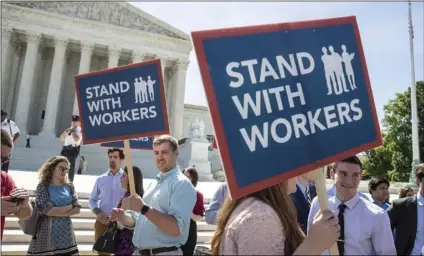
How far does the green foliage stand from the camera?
34.7m

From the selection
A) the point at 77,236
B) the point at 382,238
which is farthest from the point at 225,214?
the point at 77,236

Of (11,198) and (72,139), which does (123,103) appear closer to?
(11,198)

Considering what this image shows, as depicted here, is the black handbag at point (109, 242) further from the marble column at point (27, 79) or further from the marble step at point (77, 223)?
the marble column at point (27, 79)

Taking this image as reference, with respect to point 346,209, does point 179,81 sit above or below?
above

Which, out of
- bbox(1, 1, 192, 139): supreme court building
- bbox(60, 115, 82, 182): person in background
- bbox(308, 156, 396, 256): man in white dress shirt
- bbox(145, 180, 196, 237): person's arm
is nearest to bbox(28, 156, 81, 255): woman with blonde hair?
bbox(145, 180, 196, 237): person's arm

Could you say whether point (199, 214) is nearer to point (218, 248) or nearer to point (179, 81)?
point (218, 248)

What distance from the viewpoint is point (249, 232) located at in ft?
4.94

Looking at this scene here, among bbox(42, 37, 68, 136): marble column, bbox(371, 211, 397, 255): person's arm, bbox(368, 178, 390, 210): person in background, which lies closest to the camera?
bbox(371, 211, 397, 255): person's arm

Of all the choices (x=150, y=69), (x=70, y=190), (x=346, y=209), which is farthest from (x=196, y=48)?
(x=70, y=190)

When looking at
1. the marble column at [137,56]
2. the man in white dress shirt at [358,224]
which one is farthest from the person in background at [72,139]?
the marble column at [137,56]

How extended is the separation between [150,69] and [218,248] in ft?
9.49

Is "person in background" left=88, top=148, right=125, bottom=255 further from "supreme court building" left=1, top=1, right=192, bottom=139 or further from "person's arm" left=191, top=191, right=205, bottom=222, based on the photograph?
"supreme court building" left=1, top=1, right=192, bottom=139

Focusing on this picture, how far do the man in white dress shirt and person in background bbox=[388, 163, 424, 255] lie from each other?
58.1 inches

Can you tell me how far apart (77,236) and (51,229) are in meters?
2.68
